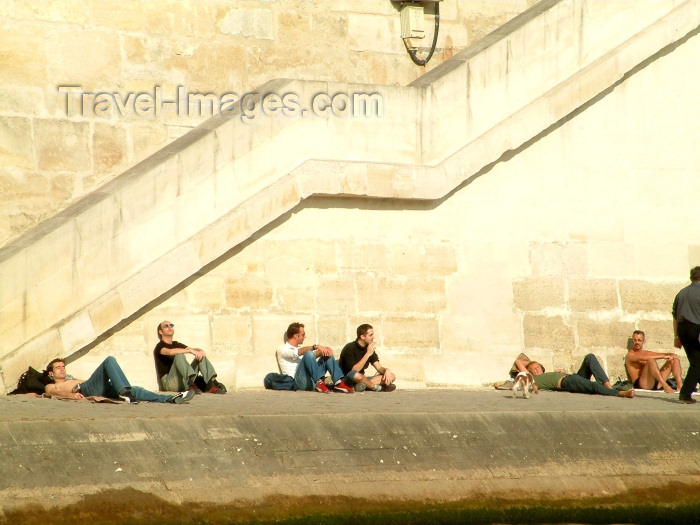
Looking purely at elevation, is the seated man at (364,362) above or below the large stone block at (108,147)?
below

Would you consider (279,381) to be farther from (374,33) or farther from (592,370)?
(374,33)

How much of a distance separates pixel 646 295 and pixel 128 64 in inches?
212

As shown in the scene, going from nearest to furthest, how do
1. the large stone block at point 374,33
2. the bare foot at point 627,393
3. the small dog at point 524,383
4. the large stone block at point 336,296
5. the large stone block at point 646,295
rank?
the small dog at point 524,383
the bare foot at point 627,393
the large stone block at point 336,296
the large stone block at point 646,295
the large stone block at point 374,33

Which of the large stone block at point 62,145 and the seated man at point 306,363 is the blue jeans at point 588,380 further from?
the large stone block at point 62,145

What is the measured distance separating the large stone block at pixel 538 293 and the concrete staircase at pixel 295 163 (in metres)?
1.16

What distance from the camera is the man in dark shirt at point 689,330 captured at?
10289mm

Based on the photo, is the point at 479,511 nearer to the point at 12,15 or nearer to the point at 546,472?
the point at 546,472

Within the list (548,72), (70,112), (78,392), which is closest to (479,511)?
(78,392)

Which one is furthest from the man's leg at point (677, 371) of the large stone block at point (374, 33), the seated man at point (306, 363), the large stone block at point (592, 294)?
the large stone block at point (374, 33)

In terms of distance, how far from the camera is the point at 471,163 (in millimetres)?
11219

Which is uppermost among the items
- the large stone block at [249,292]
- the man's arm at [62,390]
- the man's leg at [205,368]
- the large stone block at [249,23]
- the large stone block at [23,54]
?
the large stone block at [249,23]

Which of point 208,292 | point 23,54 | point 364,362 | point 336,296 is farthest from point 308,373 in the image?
point 23,54

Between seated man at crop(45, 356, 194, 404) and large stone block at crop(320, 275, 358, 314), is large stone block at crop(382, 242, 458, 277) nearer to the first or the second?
large stone block at crop(320, 275, 358, 314)

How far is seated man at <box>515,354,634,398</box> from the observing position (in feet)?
36.0
